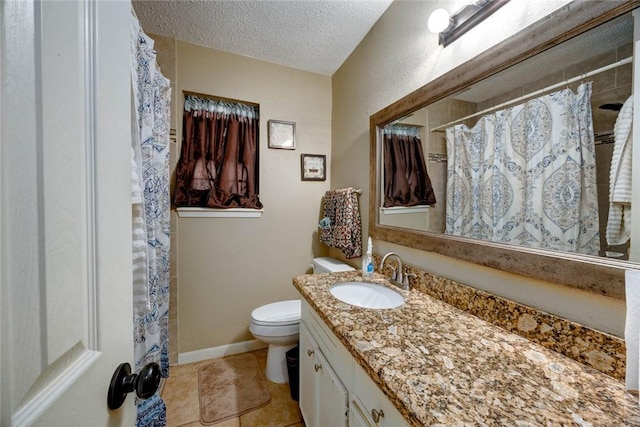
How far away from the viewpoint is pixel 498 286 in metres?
0.87

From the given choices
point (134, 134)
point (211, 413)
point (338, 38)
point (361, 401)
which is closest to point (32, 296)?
point (361, 401)

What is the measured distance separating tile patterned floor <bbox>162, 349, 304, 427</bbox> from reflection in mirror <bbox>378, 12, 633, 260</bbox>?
4.41 ft

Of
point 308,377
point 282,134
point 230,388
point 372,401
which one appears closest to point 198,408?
point 230,388

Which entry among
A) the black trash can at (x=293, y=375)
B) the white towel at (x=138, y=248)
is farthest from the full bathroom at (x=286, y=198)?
the white towel at (x=138, y=248)

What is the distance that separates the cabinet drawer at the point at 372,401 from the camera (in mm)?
576

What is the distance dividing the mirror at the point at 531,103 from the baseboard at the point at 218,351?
5.31 feet

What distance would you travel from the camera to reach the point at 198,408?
1468 mm

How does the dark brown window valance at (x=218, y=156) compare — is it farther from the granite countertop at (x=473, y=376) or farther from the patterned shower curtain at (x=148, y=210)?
the granite countertop at (x=473, y=376)

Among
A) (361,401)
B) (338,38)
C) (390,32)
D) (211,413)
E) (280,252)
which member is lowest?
(211,413)

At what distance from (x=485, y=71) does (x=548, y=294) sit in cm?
79

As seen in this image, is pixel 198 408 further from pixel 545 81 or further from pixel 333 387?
pixel 545 81

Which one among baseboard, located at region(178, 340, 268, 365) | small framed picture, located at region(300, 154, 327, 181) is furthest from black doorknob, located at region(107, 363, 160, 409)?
small framed picture, located at region(300, 154, 327, 181)

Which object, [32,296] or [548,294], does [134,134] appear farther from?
[548,294]

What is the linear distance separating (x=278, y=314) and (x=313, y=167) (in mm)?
1230
